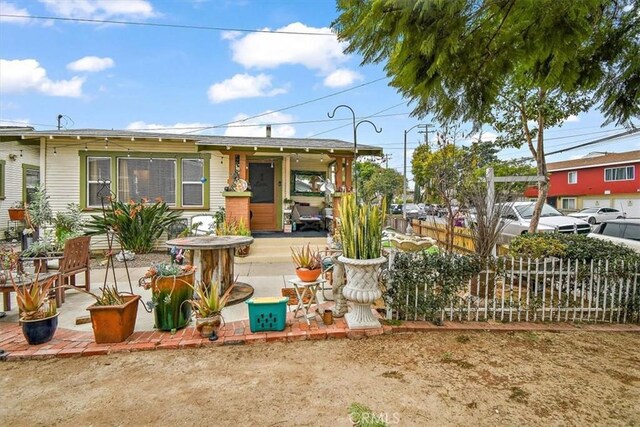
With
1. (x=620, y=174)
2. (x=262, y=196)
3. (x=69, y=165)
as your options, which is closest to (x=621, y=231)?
(x=262, y=196)

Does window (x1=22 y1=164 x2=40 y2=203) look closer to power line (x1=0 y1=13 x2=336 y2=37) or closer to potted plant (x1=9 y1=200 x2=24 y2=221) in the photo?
potted plant (x1=9 y1=200 x2=24 y2=221)

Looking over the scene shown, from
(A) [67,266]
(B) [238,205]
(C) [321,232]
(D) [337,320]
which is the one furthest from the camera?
(C) [321,232]

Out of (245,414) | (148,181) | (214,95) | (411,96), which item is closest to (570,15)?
(411,96)

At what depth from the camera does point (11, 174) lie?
11.9 meters

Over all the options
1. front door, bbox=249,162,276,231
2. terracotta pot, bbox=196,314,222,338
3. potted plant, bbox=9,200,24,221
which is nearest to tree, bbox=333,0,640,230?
terracotta pot, bbox=196,314,222,338

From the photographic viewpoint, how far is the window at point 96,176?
911 centimetres

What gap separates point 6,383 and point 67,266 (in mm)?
2240

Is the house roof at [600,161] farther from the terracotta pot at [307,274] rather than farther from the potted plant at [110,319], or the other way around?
the potted plant at [110,319]

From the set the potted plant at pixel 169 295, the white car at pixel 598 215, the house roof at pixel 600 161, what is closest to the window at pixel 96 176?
the potted plant at pixel 169 295

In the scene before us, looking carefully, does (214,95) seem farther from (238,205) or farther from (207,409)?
(207,409)

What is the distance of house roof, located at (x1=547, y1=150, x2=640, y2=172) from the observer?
2533cm

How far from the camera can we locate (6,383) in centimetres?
278

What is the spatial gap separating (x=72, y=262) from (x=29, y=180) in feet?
36.8

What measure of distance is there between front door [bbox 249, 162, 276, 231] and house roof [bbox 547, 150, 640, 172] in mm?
28995
